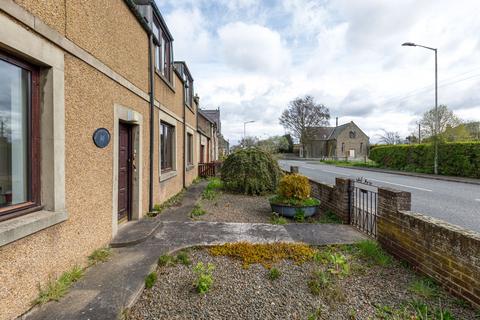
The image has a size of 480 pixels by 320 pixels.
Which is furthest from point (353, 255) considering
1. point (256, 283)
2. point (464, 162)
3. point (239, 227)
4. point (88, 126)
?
point (464, 162)

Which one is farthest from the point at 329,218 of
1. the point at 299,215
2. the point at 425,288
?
the point at 425,288

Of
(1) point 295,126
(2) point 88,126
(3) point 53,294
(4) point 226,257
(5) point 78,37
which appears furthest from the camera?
(1) point 295,126

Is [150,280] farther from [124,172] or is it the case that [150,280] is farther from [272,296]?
[124,172]

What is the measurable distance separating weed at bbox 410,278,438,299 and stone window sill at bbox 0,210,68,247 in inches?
164

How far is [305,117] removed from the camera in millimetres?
53031

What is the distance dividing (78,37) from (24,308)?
10.5 ft

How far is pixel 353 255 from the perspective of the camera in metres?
Result: 3.98

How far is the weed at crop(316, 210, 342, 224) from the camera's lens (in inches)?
231

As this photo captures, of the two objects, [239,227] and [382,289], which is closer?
[382,289]

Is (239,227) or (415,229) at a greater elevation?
(415,229)

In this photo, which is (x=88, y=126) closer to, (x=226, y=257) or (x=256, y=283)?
(x=226, y=257)

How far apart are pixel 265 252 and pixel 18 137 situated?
3.45m

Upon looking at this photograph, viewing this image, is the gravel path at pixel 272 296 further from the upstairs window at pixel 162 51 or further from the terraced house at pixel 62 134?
the upstairs window at pixel 162 51

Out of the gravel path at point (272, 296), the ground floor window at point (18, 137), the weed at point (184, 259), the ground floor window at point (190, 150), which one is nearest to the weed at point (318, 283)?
the gravel path at point (272, 296)
